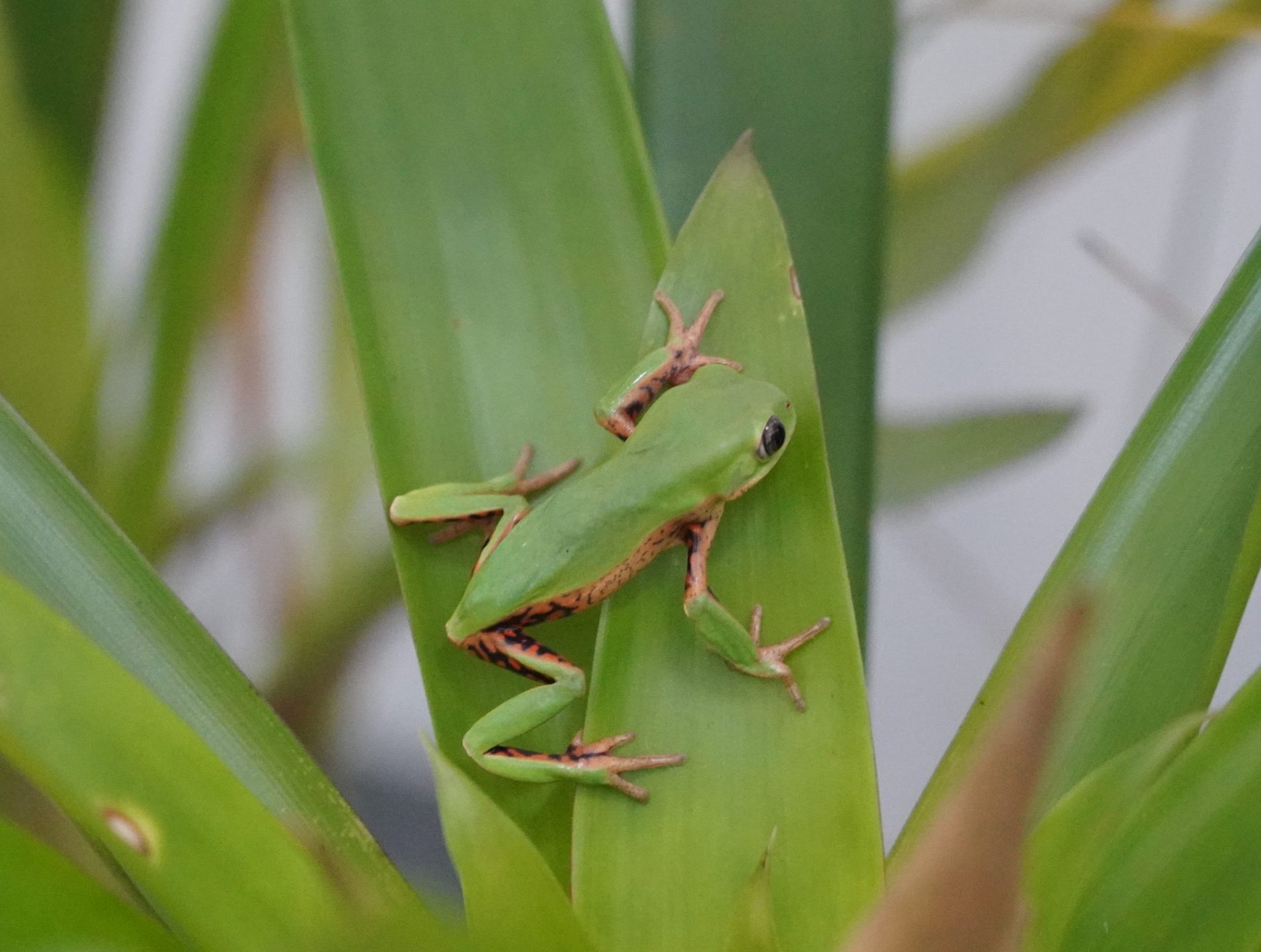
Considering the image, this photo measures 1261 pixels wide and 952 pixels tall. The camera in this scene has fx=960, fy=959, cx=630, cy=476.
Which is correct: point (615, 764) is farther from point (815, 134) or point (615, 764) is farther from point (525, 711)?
point (815, 134)

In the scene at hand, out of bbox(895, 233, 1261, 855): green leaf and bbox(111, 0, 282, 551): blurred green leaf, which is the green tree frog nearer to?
bbox(895, 233, 1261, 855): green leaf

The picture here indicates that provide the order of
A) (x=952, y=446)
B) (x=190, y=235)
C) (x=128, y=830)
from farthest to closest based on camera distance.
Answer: (x=952, y=446) < (x=190, y=235) < (x=128, y=830)

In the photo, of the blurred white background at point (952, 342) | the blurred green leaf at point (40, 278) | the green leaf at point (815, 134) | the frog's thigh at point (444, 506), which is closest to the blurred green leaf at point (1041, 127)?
the blurred white background at point (952, 342)

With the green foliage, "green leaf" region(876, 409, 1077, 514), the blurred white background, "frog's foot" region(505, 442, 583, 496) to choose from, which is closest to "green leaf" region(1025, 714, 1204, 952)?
the green foliage

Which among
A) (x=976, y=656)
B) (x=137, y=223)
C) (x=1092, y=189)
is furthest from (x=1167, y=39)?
(x=137, y=223)

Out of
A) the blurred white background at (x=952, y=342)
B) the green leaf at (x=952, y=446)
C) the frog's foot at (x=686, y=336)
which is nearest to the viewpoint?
the frog's foot at (x=686, y=336)

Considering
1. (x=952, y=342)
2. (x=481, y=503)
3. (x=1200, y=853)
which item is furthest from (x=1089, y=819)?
(x=952, y=342)

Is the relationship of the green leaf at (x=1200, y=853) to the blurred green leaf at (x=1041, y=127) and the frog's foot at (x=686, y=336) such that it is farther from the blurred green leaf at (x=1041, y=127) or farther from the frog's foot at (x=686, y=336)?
the blurred green leaf at (x=1041, y=127)
